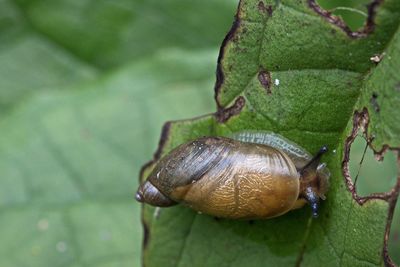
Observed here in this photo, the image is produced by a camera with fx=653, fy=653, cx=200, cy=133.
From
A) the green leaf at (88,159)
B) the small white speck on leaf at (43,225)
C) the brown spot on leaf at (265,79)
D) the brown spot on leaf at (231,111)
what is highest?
the brown spot on leaf at (265,79)

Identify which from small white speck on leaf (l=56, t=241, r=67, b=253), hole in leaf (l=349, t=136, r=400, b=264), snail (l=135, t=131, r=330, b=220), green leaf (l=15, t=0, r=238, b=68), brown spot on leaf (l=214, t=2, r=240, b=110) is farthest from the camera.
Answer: green leaf (l=15, t=0, r=238, b=68)

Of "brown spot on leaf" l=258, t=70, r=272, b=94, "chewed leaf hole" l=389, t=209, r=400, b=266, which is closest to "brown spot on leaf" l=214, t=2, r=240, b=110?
"brown spot on leaf" l=258, t=70, r=272, b=94

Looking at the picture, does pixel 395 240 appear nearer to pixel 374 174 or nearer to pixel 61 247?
pixel 374 174

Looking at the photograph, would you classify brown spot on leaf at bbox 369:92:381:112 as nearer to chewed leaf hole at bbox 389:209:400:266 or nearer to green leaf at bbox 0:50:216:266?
chewed leaf hole at bbox 389:209:400:266

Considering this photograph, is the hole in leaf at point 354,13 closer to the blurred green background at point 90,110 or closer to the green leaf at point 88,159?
the blurred green background at point 90,110

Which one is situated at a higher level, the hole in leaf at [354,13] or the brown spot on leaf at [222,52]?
the hole in leaf at [354,13]

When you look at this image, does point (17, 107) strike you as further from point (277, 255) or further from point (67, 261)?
point (277, 255)

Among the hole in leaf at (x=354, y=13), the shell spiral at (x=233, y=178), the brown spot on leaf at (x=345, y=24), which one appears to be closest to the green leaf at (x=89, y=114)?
the shell spiral at (x=233, y=178)

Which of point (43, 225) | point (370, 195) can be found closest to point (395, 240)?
point (370, 195)
